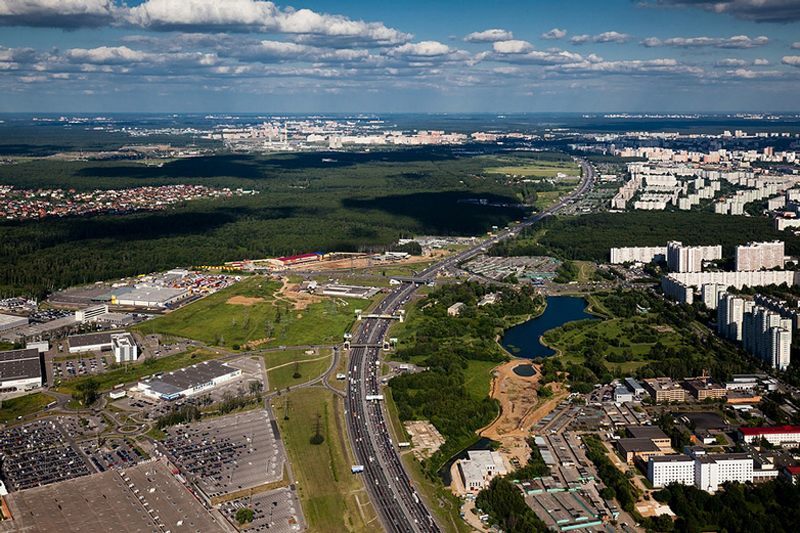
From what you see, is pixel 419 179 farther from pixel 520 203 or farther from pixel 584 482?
pixel 584 482

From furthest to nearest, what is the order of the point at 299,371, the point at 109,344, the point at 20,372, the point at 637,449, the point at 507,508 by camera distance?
the point at 109,344, the point at 299,371, the point at 20,372, the point at 637,449, the point at 507,508

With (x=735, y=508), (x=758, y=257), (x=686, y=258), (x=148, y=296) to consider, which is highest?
(x=758, y=257)

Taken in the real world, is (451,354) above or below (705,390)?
above

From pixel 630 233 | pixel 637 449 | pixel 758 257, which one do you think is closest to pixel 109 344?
pixel 637 449

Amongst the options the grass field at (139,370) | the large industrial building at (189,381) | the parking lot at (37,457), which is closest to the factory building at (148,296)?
the grass field at (139,370)

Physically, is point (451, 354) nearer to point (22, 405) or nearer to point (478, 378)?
point (478, 378)

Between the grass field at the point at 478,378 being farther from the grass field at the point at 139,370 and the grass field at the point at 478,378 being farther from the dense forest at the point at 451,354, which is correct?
the grass field at the point at 139,370

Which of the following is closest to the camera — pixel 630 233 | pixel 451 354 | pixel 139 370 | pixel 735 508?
pixel 735 508
